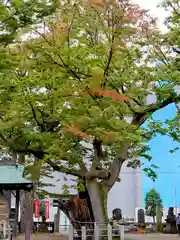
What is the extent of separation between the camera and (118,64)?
50.8ft

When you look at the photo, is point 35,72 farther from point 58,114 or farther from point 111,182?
point 111,182

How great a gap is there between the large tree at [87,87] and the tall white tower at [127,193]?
18.7 m

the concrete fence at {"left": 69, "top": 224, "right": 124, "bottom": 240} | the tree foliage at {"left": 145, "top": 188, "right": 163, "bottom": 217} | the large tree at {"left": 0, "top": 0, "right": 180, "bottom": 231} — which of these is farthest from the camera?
the tree foliage at {"left": 145, "top": 188, "right": 163, "bottom": 217}

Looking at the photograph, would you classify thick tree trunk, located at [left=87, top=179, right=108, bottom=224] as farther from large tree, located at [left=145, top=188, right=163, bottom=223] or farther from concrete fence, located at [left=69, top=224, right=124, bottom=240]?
large tree, located at [left=145, top=188, right=163, bottom=223]

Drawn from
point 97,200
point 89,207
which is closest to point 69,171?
point 97,200

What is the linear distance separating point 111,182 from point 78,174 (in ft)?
4.90

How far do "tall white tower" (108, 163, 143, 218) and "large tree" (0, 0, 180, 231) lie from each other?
18.7m

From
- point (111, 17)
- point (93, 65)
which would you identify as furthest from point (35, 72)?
point (111, 17)

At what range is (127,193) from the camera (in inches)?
1452

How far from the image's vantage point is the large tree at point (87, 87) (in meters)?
12.8

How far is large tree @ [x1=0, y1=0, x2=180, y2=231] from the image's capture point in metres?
12.8

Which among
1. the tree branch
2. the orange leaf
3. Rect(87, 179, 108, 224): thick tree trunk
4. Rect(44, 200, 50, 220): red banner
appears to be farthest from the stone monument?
the orange leaf

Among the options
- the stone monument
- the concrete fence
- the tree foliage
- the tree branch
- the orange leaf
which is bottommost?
the stone monument

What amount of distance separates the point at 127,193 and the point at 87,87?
25850mm
